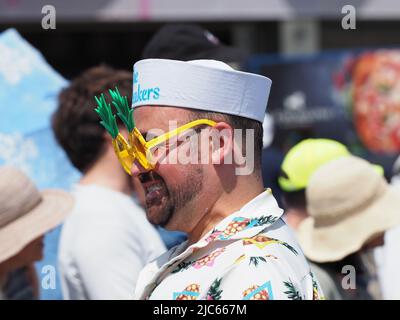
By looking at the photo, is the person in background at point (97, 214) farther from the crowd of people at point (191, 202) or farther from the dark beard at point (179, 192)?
the dark beard at point (179, 192)

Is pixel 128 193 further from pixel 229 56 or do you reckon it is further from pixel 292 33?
pixel 292 33

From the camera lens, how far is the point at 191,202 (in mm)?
1952

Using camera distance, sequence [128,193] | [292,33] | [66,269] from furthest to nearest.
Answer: [292,33] < [128,193] < [66,269]

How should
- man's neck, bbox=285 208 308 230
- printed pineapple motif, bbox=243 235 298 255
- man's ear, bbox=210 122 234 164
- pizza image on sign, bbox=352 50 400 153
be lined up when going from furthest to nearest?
pizza image on sign, bbox=352 50 400 153 → man's neck, bbox=285 208 308 230 → man's ear, bbox=210 122 234 164 → printed pineapple motif, bbox=243 235 298 255

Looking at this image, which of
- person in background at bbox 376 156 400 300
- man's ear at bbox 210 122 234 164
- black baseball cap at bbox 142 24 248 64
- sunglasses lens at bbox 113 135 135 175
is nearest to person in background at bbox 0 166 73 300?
black baseball cap at bbox 142 24 248 64

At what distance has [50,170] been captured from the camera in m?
3.47

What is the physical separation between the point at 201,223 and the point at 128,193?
129 cm

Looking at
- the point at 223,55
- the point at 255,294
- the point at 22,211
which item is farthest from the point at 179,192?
the point at 223,55

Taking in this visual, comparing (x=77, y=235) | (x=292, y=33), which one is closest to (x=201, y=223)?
(x=77, y=235)

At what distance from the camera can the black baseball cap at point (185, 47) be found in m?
3.31

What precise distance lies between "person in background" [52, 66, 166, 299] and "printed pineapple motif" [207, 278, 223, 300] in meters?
1.12

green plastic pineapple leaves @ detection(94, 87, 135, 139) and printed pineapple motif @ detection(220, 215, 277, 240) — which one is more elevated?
green plastic pineapple leaves @ detection(94, 87, 135, 139)

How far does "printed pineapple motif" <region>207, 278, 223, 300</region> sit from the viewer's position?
173cm

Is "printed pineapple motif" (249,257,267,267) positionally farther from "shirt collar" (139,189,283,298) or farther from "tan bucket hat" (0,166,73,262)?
"tan bucket hat" (0,166,73,262)
